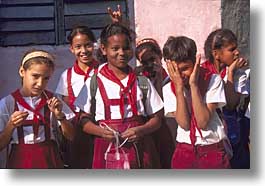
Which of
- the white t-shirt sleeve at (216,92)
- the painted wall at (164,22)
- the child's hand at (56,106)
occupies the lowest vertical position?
the child's hand at (56,106)

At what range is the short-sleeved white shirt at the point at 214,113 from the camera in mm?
3404

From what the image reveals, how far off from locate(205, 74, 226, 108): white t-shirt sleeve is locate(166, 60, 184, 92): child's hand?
0.12 metres

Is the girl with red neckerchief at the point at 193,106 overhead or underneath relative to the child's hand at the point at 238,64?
underneath

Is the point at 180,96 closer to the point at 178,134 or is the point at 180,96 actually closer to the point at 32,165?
the point at 178,134

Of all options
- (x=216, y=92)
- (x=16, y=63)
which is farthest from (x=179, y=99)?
(x=16, y=63)

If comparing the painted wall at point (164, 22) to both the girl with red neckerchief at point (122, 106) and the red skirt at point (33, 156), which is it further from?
the red skirt at point (33, 156)

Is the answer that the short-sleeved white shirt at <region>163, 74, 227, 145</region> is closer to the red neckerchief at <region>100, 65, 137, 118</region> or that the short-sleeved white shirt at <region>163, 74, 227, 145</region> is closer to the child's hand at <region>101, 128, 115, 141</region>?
the red neckerchief at <region>100, 65, 137, 118</region>

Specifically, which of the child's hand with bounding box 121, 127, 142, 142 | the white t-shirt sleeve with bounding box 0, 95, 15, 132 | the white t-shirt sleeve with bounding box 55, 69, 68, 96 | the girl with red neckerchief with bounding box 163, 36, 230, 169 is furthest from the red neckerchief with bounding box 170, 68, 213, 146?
the white t-shirt sleeve with bounding box 0, 95, 15, 132

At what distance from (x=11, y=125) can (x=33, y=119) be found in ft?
0.33

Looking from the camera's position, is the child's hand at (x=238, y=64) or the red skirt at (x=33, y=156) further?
the red skirt at (x=33, y=156)

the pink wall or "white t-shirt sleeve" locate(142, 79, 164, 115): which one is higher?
the pink wall

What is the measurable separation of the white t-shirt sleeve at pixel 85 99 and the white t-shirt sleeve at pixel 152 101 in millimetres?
252

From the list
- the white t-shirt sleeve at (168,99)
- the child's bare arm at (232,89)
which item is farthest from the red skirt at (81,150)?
the child's bare arm at (232,89)

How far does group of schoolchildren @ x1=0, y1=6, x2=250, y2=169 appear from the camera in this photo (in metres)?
3.41
